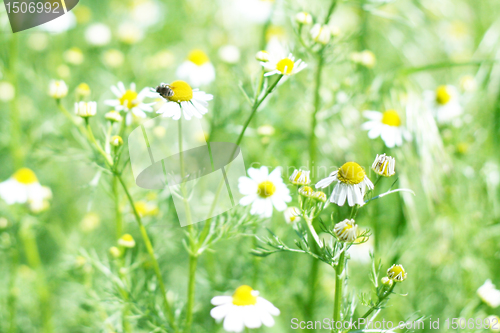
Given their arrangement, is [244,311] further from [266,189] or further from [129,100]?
[129,100]

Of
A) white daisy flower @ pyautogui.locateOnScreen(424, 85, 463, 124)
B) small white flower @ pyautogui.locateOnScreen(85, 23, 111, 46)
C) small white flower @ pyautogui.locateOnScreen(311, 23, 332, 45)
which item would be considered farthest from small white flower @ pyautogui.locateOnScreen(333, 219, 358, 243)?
small white flower @ pyautogui.locateOnScreen(85, 23, 111, 46)

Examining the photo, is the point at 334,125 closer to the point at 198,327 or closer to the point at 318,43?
the point at 318,43

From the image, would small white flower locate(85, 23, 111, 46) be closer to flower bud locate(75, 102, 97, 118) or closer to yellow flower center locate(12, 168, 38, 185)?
yellow flower center locate(12, 168, 38, 185)

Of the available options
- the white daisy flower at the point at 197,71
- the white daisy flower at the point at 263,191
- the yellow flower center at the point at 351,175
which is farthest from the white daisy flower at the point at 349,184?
the white daisy flower at the point at 197,71

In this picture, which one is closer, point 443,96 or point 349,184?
point 349,184

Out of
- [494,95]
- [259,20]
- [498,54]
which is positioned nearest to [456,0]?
[498,54]

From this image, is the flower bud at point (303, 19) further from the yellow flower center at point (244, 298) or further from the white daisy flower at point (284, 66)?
the yellow flower center at point (244, 298)

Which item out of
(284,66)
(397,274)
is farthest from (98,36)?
(397,274)
